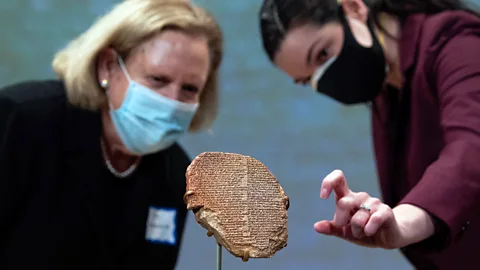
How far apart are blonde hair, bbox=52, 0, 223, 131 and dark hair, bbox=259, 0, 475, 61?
0.21 metres

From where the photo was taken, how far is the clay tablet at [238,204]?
716 mm

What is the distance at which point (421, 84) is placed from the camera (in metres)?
1.13

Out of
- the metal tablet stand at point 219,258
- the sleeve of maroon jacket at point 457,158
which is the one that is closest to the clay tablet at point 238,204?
the metal tablet stand at point 219,258

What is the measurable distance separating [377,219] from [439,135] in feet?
1.48

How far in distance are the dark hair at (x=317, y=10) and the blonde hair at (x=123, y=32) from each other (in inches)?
8.1

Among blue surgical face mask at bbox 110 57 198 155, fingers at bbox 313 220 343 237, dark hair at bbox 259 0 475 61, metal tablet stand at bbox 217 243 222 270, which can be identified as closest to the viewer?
metal tablet stand at bbox 217 243 222 270

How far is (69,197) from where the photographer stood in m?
1.33

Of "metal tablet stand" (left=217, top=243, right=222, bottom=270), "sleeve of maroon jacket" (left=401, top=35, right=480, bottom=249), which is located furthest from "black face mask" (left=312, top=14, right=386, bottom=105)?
"metal tablet stand" (left=217, top=243, right=222, bottom=270)

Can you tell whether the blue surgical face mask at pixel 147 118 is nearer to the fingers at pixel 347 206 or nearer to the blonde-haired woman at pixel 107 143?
the blonde-haired woman at pixel 107 143

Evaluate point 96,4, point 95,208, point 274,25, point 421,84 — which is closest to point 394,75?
point 421,84

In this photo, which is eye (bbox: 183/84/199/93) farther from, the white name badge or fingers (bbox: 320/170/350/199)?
fingers (bbox: 320/170/350/199)

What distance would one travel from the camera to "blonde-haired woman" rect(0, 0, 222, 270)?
129cm

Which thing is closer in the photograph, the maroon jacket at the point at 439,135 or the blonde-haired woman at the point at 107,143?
the maroon jacket at the point at 439,135

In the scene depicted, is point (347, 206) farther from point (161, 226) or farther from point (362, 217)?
point (161, 226)
